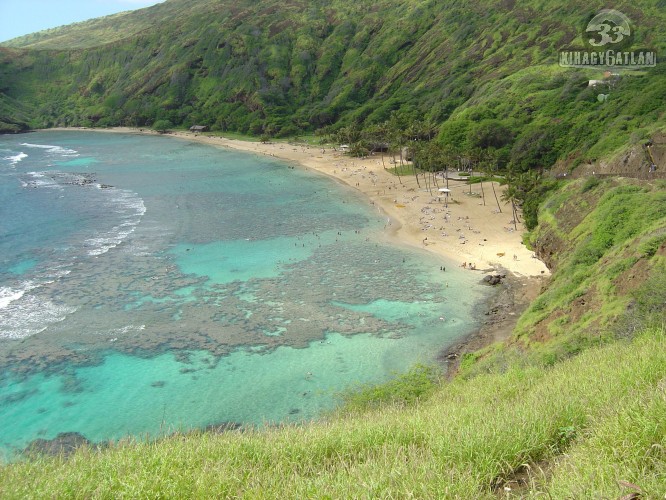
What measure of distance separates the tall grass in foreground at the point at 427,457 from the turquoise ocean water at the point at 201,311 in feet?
10.9

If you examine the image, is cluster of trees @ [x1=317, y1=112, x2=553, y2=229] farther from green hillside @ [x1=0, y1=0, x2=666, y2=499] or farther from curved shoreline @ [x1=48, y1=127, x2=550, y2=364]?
curved shoreline @ [x1=48, y1=127, x2=550, y2=364]

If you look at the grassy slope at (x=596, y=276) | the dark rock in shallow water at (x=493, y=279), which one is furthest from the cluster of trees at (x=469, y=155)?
the grassy slope at (x=596, y=276)

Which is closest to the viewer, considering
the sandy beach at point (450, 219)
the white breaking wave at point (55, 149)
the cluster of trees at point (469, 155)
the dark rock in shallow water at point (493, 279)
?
the dark rock in shallow water at point (493, 279)

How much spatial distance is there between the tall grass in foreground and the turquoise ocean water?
333cm

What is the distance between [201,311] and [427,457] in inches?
1391

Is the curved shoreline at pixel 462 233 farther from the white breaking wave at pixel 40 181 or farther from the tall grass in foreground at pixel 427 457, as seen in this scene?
the white breaking wave at pixel 40 181

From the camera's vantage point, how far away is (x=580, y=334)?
75.2ft

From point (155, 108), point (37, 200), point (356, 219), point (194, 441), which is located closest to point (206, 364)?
point (194, 441)

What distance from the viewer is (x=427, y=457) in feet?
30.2

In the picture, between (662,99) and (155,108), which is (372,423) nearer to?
(662,99)

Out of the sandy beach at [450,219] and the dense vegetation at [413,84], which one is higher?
the dense vegetation at [413,84]

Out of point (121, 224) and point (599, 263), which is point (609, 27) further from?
point (121, 224)

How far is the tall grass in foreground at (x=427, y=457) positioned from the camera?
7.67 m

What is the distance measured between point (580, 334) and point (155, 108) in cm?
18329
